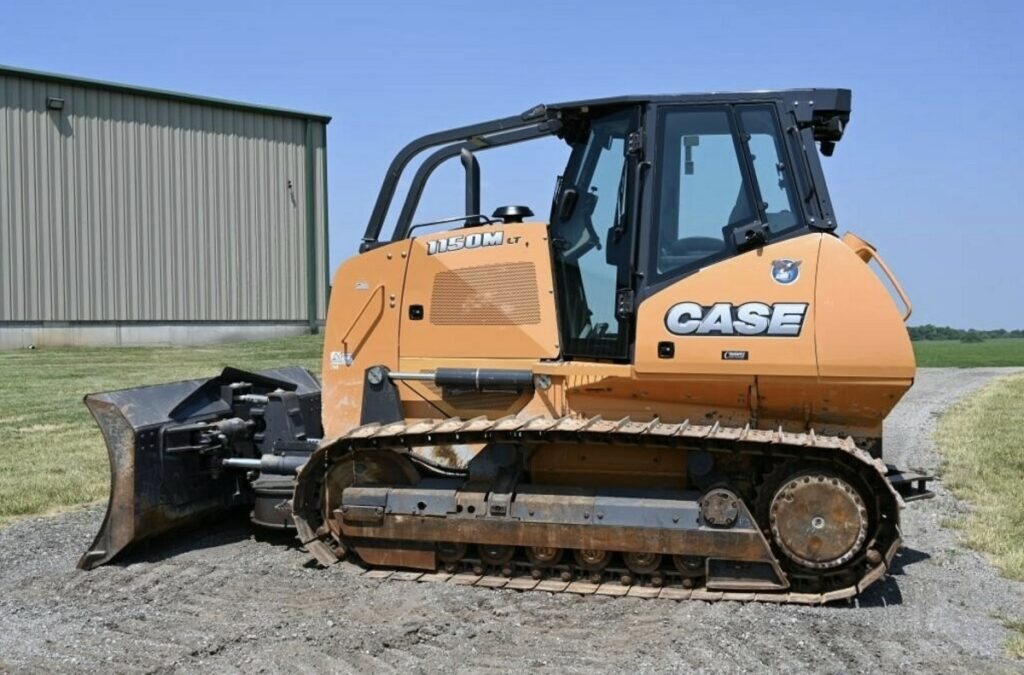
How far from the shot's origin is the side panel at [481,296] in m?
6.80

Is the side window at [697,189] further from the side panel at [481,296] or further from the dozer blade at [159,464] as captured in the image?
the dozer blade at [159,464]

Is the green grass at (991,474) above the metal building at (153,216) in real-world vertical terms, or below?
below

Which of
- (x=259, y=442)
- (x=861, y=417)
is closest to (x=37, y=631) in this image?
(x=259, y=442)

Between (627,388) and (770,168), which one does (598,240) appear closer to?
(627,388)

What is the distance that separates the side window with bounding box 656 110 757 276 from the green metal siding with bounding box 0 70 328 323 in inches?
983

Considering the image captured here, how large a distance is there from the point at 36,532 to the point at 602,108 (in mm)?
5352

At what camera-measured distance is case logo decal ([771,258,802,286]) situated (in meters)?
6.10

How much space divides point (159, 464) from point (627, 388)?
3328 mm

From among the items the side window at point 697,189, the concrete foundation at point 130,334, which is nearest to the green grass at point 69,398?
the concrete foundation at point 130,334

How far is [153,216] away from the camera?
30.0 metres

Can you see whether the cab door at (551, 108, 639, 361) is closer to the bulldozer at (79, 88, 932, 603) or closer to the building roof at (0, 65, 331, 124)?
the bulldozer at (79, 88, 932, 603)

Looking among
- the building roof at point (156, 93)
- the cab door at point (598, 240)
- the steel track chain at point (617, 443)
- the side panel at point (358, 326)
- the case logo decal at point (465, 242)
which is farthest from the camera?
the building roof at point (156, 93)

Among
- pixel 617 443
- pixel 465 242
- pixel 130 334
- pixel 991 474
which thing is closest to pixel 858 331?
pixel 617 443

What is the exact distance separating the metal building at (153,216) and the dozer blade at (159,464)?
22.0m
